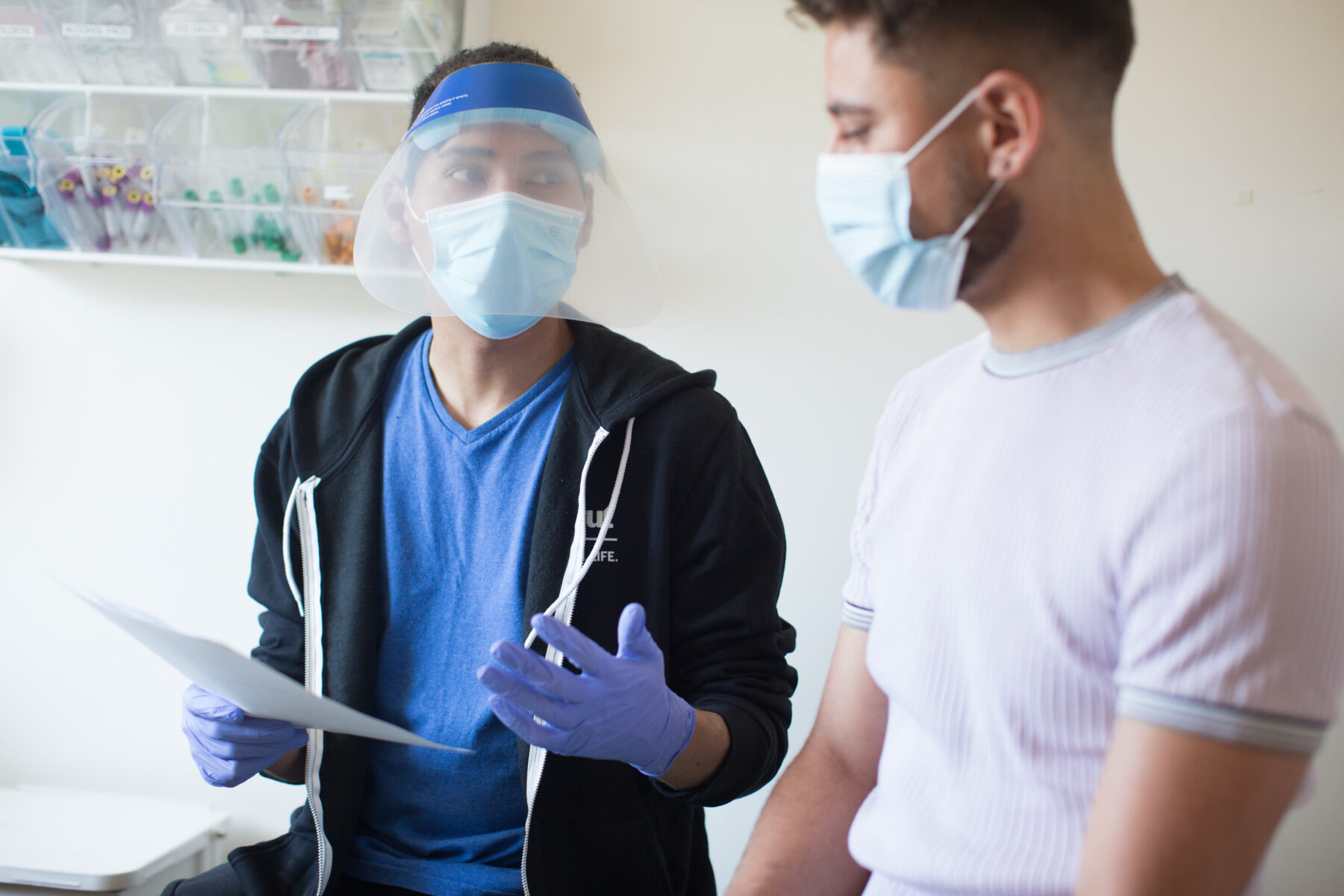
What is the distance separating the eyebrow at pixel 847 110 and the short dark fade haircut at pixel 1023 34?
0.04 meters

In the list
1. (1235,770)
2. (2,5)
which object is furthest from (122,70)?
(1235,770)

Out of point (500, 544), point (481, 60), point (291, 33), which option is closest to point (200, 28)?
point (291, 33)

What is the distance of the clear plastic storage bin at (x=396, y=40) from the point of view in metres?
1.71

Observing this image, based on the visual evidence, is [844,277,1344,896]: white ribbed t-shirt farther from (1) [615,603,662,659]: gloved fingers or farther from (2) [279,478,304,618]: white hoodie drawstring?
(2) [279,478,304,618]: white hoodie drawstring

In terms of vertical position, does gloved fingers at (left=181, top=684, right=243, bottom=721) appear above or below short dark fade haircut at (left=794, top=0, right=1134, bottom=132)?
below

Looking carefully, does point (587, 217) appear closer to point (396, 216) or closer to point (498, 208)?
point (498, 208)

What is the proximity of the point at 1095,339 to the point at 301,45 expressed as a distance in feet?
5.20

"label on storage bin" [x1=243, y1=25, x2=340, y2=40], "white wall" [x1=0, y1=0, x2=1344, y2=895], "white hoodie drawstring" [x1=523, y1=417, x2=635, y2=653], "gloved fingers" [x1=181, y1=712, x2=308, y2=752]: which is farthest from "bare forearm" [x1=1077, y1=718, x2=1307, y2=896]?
"label on storage bin" [x1=243, y1=25, x2=340, y2=40]

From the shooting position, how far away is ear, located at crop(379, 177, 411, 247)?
125cm

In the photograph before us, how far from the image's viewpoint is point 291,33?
1726 millimetres

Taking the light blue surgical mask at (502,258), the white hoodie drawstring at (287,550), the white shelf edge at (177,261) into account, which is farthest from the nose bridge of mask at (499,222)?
the white shelf edge at (177,261)

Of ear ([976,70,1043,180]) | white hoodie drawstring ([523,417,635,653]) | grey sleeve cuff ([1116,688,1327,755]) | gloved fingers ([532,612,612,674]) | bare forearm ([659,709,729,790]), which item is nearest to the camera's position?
grey sleeve cuff ([1116,688,1327,755])

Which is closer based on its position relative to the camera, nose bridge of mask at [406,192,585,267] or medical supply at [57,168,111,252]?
nose bridge of mask at [406,192,585,267]

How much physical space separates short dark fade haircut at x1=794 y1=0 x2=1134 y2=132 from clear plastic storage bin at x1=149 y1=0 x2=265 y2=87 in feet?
4.84
